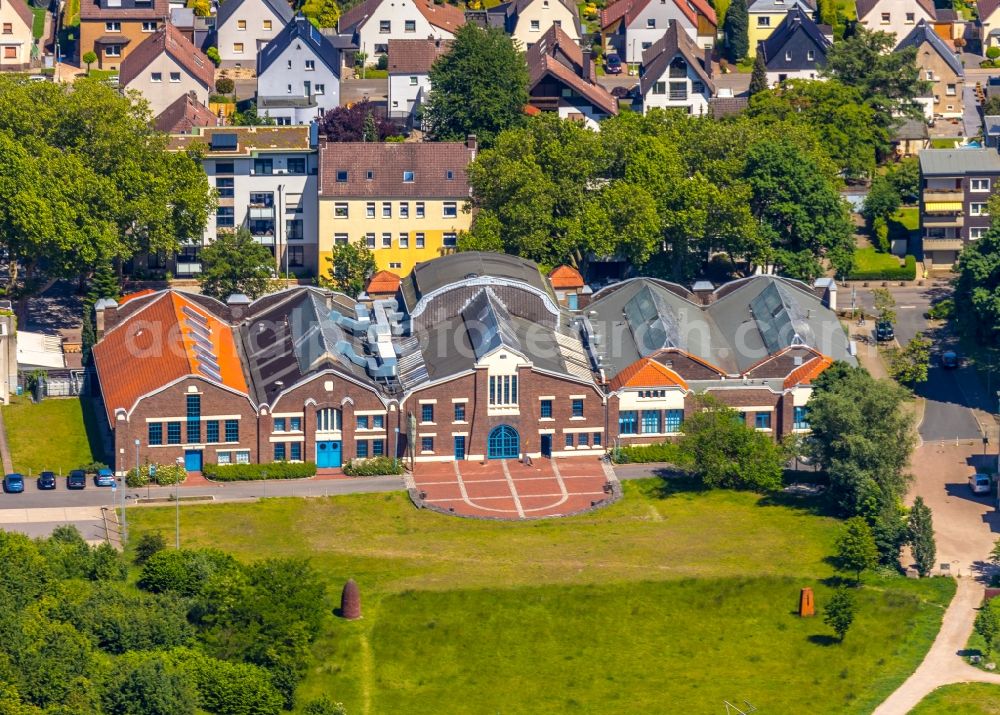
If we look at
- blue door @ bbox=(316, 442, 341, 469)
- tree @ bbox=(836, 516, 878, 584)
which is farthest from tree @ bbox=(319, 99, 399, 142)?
tree @ bbox=(836, 516, 878, 584)

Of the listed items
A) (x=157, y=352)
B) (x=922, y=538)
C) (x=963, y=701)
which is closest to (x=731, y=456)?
(x=922, y=538)

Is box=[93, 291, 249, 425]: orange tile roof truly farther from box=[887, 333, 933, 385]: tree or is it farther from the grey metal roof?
the grey metal roof

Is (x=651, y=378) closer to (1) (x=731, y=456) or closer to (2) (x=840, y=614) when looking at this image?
(1) (x=731, y=456)

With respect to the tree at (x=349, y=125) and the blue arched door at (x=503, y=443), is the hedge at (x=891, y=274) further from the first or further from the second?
the blue arched door at (x=503, y=443)

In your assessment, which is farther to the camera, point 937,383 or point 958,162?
point 958,162

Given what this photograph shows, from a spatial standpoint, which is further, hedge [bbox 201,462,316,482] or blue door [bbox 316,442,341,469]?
blue door [bbox 316,442,341,469]

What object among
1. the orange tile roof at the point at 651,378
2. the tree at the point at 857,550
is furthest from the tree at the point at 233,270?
the tree at the point at 857,550
